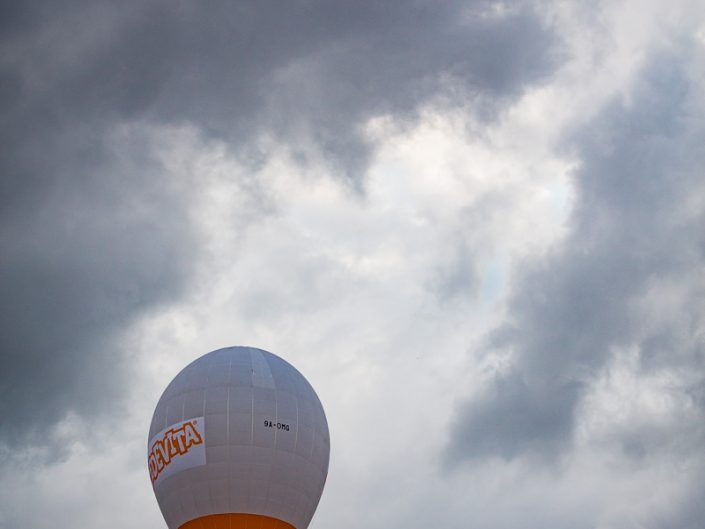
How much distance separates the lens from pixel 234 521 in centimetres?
7175

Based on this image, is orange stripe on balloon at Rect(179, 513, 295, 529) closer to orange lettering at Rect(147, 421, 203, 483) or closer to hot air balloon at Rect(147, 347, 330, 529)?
hot air balloon at Rect(147, 347, 330, 529)

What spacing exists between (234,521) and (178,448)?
6103mm

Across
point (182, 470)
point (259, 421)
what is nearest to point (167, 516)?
point (182, 470)

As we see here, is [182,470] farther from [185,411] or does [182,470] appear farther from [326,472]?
[326,472]

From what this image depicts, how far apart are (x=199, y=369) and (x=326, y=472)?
11.2m

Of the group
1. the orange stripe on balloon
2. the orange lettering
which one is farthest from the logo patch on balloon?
the orange stripe on balloon

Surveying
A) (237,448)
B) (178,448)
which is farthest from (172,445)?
(237,448)

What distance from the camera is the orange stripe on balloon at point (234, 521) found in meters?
71.8

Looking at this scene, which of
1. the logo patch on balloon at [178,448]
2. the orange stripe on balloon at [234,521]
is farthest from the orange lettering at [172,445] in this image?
the orange stripe on balloon at [234,521]

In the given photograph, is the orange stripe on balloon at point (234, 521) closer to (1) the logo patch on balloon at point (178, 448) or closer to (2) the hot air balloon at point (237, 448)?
(2) the hot air balloon at point (237, 448)

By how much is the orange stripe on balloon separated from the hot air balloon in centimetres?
6

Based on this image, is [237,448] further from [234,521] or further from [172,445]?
[172,445]

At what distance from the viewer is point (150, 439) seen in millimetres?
76875

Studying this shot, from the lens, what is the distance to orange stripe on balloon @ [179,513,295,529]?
7175 centimetres
